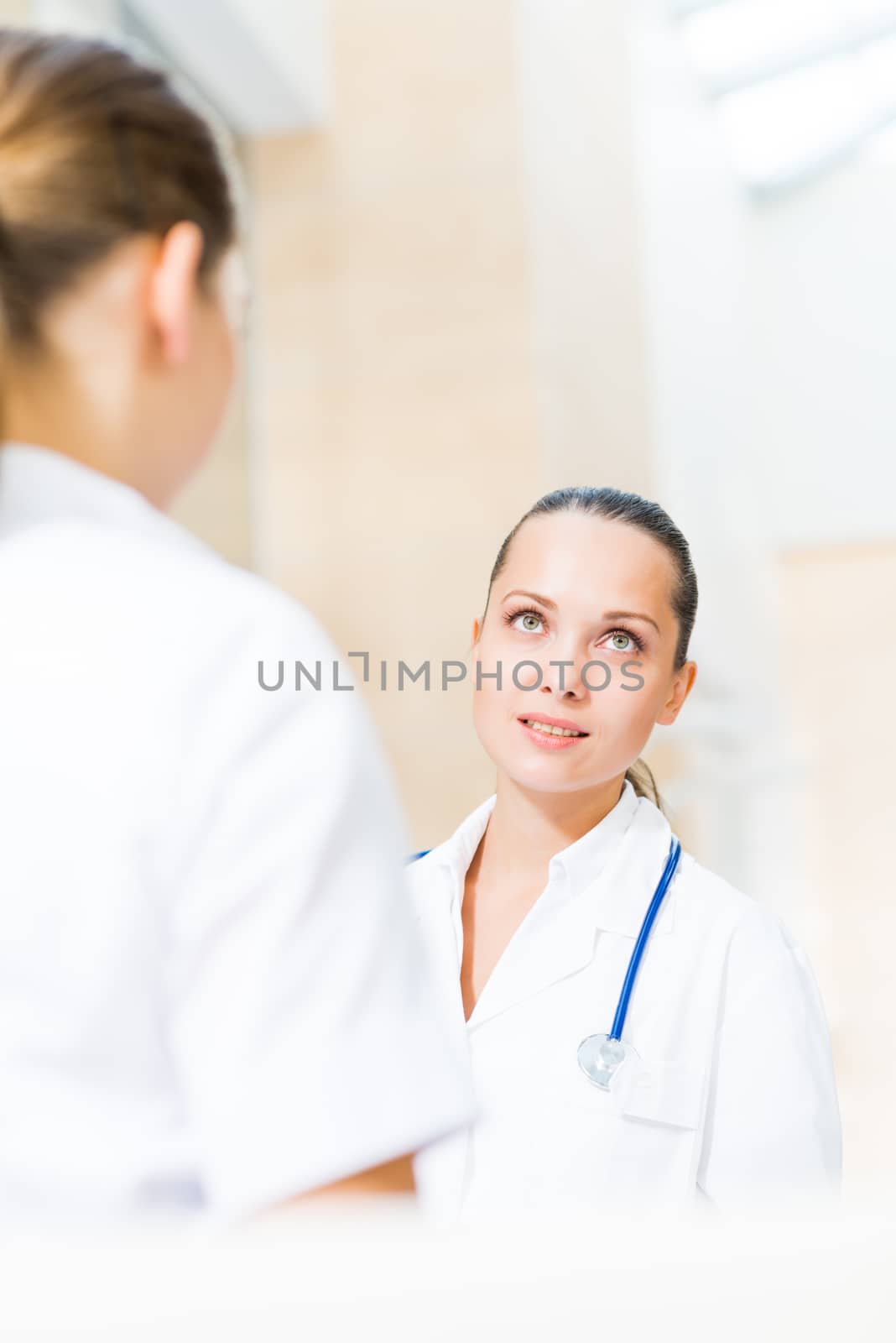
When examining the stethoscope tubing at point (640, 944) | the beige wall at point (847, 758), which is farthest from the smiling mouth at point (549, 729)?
the beige wall at point (847, 758)

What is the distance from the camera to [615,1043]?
0.81 m

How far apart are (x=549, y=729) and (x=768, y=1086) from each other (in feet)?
0.80

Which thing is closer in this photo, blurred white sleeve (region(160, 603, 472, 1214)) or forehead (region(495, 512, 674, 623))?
blurred white sleeve (region(160, 603, 472, 1214))

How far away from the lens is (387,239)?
3.15m

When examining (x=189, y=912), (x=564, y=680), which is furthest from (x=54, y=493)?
(x=564, y=680)

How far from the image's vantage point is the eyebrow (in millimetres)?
875

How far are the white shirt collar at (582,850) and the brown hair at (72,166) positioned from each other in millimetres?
477

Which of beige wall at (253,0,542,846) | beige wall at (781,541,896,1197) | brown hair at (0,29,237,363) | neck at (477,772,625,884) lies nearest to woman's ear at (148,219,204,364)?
brown hair at (0,29,237,363)

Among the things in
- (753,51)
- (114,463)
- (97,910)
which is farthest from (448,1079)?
(753,51)

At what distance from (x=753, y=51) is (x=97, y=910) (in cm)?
516

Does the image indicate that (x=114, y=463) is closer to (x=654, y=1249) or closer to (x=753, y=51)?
(x=654, y=1249)

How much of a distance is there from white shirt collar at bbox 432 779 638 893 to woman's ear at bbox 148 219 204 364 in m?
0.46

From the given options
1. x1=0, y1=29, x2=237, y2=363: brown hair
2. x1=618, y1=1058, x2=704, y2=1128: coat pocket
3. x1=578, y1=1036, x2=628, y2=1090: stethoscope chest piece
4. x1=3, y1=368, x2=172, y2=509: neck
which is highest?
x1=0, y1=29, x2=237, y2=363: brown hair

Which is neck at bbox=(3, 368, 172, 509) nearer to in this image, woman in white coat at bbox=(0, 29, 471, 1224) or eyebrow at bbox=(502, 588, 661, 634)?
woman in white coat at bbox=(0, 29, 471, 1224)
